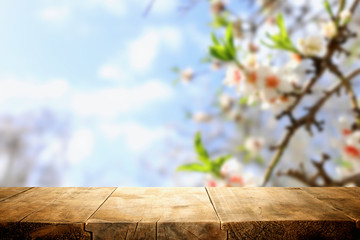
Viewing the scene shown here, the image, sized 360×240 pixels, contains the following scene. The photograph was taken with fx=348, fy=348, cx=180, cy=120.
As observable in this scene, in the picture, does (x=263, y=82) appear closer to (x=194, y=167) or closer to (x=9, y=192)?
(x=194, y=167)

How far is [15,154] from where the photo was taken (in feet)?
7.57

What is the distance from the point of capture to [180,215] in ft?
1.06

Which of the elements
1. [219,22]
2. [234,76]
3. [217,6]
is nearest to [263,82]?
[234,76]

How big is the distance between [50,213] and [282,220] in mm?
217

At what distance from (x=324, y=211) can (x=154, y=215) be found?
0.17 m

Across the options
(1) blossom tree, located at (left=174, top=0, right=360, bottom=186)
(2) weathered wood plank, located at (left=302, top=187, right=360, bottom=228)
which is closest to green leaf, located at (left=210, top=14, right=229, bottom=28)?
(1) blossom tree, located at (left=174, top=0, right=360, bottom=186)

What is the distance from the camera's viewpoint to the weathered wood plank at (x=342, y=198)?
0.35 m

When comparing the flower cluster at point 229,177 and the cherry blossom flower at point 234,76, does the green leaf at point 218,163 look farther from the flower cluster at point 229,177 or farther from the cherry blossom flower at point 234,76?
the cherry blossom flower at point 234,76

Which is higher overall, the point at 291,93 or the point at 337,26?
the point at 337,26

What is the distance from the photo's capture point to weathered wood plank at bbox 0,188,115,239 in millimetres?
300

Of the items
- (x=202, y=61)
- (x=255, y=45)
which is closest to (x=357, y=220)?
(x=202, y=61)

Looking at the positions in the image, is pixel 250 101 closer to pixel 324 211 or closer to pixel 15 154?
pixel 324 211

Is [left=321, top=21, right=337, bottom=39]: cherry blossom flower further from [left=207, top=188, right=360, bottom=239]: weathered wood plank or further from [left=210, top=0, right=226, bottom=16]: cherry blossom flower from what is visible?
[left=210, top=0, right=226, bottom=16]: cherry blossom flower

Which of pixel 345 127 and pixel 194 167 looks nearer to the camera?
pixel 194 167
